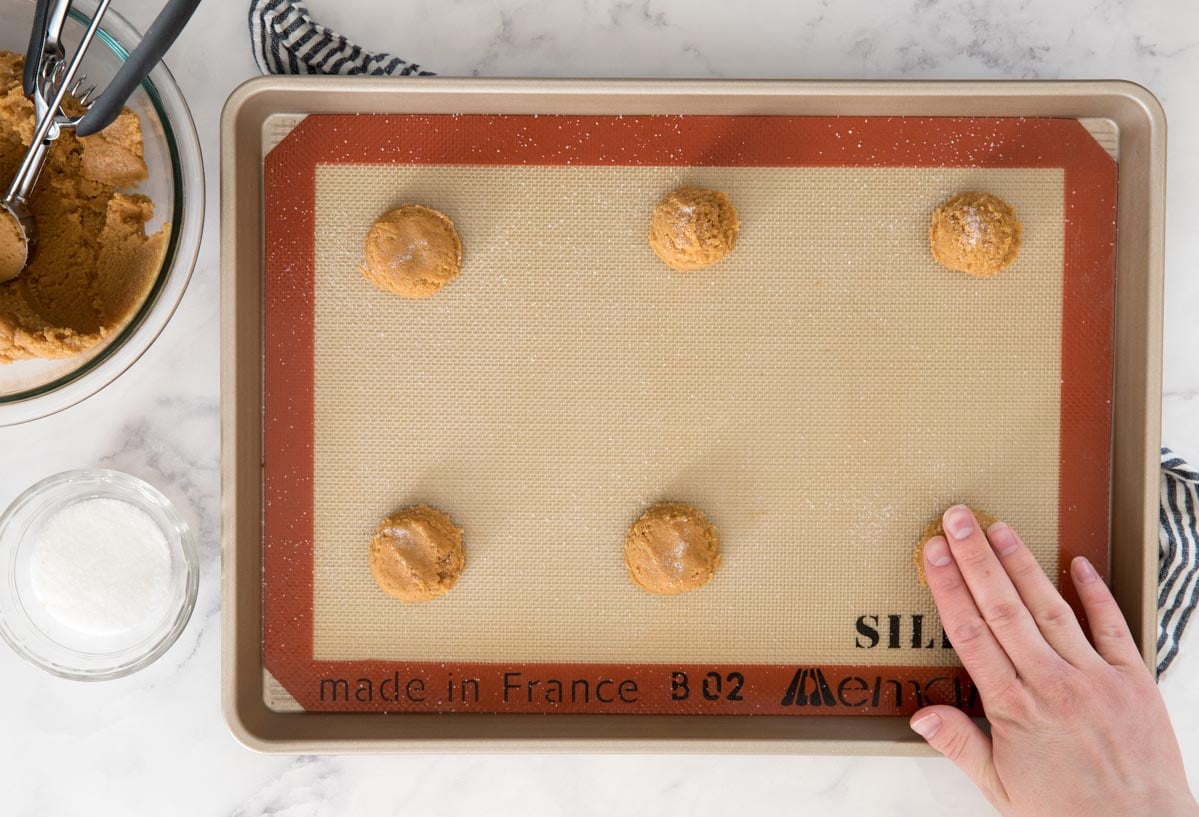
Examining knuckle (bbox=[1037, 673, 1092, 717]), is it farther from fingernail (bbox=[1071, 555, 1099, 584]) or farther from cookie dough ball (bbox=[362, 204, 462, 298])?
cookie dough ball (bbox=[362, 204, 462, 298])

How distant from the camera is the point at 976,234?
108 cm

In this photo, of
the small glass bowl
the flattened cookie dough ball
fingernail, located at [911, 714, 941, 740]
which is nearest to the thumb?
fingernail, located at [911, 714, 941, 740]

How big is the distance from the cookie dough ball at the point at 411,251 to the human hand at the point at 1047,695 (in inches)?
28.7

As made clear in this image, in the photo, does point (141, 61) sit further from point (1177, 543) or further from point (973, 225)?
point (1177, 543)

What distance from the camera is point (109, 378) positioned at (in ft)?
3.58

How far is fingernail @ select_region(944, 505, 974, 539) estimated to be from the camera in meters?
1.11

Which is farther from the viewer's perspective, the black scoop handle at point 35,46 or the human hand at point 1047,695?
the human hand at point 1047,695

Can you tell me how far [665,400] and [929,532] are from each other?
1.28 feet

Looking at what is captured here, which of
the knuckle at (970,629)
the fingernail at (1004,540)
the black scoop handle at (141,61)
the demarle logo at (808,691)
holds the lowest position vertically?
the demarle logo at (808,691)

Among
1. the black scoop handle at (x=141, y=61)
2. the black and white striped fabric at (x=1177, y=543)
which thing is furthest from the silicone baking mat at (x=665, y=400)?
the black scoop handle at (x=141, y=61)

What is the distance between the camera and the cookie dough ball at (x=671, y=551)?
1.10 m

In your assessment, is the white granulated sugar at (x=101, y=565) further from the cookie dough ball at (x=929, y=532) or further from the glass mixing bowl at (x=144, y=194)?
the cookie dough ball at (x=929, y=532)

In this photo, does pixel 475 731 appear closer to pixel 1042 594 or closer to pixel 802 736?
pixel 802 736

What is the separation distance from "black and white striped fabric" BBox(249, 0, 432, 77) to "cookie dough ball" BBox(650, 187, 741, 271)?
0.38 m
